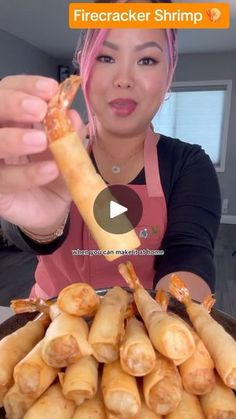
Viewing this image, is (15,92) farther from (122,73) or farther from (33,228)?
(122,73)

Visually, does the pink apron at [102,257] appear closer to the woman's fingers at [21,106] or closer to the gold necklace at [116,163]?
the gold necklace at [116,163]

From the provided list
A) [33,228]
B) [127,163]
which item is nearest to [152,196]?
[127,163]

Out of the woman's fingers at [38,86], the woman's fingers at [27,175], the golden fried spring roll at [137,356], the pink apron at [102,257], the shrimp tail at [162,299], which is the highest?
the woman's fingers at [38,86]

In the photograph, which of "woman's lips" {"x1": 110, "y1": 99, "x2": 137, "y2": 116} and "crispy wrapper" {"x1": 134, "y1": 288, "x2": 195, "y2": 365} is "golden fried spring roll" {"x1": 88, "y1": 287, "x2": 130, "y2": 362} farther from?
"woman's lips" {"x1": 110, "y1": 99, "x2": 137, "y2": 116}

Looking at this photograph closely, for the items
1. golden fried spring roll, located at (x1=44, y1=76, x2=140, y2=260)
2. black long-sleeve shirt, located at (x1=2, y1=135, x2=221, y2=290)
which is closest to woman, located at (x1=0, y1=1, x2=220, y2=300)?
black long-sleeve shirt, located at (x1=2, y1=135, x2=221, y2=290)

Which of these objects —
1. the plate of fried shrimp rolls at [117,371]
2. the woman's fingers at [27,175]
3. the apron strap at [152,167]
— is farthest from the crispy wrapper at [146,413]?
the apron strap at [152,167]

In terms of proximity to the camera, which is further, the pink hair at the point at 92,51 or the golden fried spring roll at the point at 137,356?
Result: the pink hair at the point at 92,51

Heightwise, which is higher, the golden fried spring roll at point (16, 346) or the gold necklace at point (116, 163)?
the gold necklace at point (116, 163)
